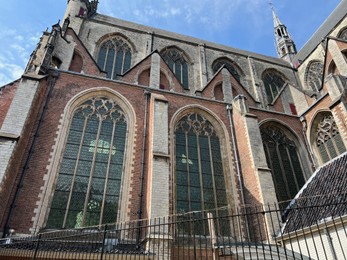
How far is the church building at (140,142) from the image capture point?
8531mm

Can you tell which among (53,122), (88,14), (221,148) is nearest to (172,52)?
(88,14)

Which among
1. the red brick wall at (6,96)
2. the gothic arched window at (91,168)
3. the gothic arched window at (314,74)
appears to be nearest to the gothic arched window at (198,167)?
the gothic arched window at (91,168)

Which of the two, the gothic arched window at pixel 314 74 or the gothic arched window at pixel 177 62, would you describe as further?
the gothic arched window at pixel 314 74

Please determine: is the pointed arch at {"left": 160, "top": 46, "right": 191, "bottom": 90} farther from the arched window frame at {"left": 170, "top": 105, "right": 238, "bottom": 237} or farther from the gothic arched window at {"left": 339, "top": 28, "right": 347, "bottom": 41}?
the gothic arched window at {"left": 339, "top": 28, "right": 347, "bottom": 41}

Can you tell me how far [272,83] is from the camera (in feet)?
71.6

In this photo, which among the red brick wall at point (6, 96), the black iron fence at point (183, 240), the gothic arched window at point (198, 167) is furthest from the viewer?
the gothic arched window at point (198, 167)

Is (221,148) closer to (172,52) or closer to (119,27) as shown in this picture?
(172,52)

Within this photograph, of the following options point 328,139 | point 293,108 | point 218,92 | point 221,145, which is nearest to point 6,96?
point 221,145

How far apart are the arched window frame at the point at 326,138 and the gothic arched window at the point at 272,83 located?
22.0ft

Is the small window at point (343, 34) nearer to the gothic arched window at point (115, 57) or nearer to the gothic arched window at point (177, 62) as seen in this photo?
the gothic arched window at point (177, 62)

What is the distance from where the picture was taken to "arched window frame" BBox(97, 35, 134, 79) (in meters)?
17.0

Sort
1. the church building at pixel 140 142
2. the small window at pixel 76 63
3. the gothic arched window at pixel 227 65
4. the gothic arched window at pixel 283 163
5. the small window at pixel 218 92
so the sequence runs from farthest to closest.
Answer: the gothic arched window at pixel 227 65 < the small window at pixel 218 92 < the small window at pixel 76 63 < the gothic arched window at pixel 283 163 < the church building at pixel 140 142

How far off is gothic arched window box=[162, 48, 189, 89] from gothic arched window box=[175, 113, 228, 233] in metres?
7.01

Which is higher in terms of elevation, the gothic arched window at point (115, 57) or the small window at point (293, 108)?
the gothic arched window at point (115, 57)
